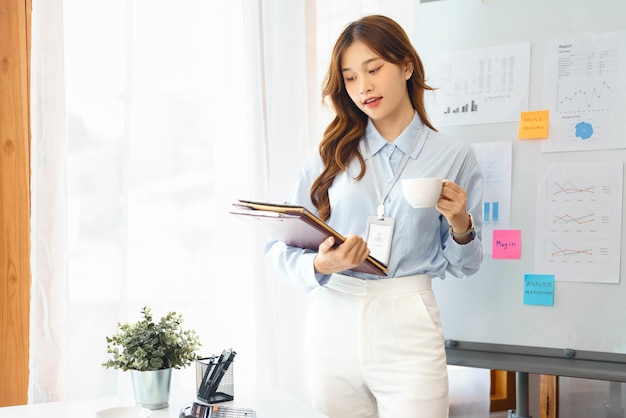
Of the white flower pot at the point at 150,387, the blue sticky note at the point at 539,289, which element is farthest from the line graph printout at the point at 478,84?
the white flower pot at the point at 150,387

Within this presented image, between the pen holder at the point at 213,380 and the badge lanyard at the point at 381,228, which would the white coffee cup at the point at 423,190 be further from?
the pen holder at the point at 213,380

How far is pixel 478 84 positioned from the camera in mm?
2014

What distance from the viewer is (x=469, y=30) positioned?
2039 mm

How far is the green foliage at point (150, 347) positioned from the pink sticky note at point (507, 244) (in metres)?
0.95

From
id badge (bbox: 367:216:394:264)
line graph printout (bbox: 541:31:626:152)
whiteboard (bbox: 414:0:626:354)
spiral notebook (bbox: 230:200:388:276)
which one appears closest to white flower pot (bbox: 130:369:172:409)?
spiral notebook (bbox: 230:200:388:276)

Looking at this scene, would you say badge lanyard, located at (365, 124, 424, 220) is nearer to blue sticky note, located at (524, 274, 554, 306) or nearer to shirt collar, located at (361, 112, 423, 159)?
shirt collar, located at (361, 112, 423, 159)

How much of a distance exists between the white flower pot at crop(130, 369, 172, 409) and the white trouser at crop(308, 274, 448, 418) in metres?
0.39

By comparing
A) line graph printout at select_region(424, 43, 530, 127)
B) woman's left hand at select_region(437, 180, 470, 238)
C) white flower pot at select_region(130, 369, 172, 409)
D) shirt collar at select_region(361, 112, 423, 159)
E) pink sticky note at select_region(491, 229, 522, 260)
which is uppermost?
line graph printout at select_region(424, 43, 530, 127)

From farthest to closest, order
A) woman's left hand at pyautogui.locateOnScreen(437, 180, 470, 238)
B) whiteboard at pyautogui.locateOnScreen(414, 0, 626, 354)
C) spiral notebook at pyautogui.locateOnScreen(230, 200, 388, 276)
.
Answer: whiteboard at pyautogui.locateOnScreen(414, 0, 626, 354) < woman's left hand at pyautogui.locateOnScreen(437, 180, 470, 238) < spiral notebook at pyautogui.locateOnScreen(230, 200, 388, 276)

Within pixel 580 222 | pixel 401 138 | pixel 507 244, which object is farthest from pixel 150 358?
pixel 580 222

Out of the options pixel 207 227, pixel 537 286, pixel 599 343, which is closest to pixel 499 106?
pixel 537 286

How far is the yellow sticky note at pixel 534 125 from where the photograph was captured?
1.91 metres

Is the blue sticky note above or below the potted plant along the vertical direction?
above

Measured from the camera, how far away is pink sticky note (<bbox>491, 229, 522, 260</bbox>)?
195 centimetres
